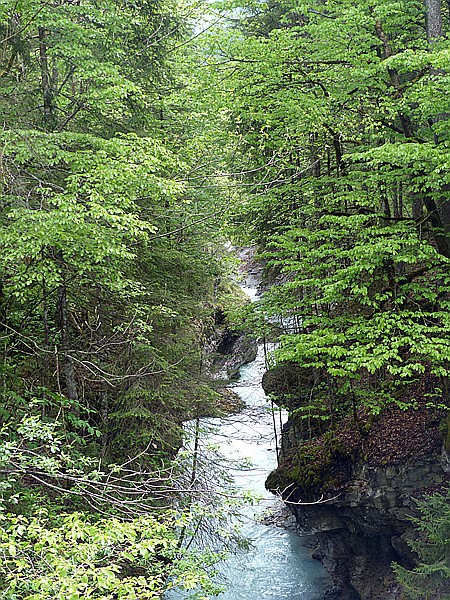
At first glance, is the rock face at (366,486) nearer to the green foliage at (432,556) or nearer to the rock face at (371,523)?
the rock face at (371,523)

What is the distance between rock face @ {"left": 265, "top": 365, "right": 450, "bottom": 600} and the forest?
420 millimetres

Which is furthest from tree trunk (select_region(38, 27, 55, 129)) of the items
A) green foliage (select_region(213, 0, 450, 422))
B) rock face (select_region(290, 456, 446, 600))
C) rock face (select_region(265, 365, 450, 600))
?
rock face (select_region(290, 456, 446, 600))

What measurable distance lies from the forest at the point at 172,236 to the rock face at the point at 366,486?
420 mm

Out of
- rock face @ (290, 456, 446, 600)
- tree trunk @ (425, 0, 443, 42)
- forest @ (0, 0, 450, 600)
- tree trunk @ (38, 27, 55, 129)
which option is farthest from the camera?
rock face @ (290, 456, 446, 600)

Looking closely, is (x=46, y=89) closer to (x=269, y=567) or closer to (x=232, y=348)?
(x=269, y=567)

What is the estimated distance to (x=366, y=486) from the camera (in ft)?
36.6

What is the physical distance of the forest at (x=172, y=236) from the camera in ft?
23.5

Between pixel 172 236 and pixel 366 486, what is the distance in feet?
21.7

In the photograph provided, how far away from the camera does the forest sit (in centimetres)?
716

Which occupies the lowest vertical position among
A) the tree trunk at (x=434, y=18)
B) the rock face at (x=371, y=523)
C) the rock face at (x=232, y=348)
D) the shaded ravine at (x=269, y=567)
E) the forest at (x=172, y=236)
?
the shaded ravine at (x=269, y=567)

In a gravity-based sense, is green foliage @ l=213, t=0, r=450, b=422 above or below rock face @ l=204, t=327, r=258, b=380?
above

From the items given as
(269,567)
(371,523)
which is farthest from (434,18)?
(269,567)

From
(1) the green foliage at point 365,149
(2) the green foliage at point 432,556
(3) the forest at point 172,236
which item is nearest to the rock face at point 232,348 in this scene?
(3) the forest at point 172,236

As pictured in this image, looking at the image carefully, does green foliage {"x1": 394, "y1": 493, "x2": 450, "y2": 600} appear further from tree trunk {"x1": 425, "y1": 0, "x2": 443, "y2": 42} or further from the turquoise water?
tree trunk {"x1": 425, "y1": 0, "x2": 443, "y2": 42}
